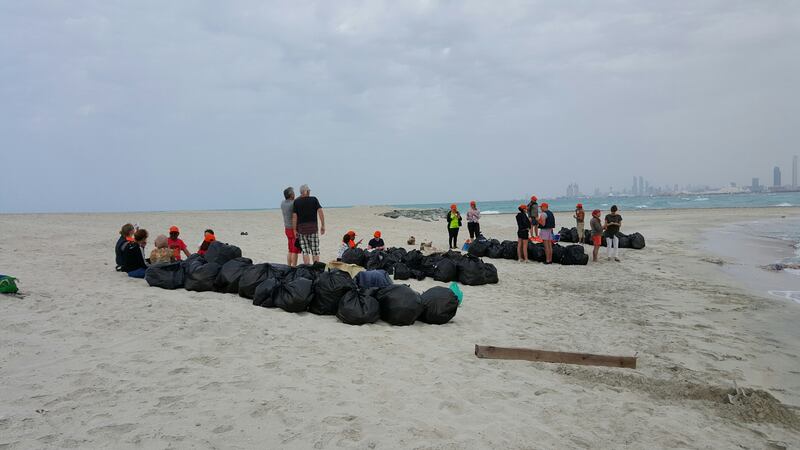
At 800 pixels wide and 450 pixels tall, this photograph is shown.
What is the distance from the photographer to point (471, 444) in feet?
9.16

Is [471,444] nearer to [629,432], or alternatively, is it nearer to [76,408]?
[629,432]

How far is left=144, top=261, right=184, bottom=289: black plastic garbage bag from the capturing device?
660cm

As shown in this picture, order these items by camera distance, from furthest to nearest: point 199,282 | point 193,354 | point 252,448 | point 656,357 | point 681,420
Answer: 1. point 199,282
2. point 656,357
3. point 193,354
4. point 681,420
5. point 252,448

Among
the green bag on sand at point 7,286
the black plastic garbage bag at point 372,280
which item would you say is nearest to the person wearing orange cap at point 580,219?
the black plastic garbage bag at point 372,280

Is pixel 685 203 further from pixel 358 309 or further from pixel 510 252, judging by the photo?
pixel 358 309

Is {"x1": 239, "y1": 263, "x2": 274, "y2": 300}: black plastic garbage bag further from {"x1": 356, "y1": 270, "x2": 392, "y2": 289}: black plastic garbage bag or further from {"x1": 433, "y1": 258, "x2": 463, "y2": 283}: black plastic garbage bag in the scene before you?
{"x1": 433, "y1": 258, "x2": 463, "y2": 283}: black plastic garbage bag

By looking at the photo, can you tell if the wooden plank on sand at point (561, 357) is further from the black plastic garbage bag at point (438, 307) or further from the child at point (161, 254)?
the child at point (161, 254)

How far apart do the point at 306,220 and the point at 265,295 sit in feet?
8.34

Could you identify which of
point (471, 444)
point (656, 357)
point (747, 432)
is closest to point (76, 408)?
point (471, 444)

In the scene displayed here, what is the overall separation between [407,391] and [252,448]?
52.7 inches

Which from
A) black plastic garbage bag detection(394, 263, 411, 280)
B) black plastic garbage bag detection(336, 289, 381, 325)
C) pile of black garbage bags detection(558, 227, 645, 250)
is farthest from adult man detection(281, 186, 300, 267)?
pile of black garbage bags detection(558, 227, 645, 250)

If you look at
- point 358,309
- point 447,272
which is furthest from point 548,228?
point 358,309

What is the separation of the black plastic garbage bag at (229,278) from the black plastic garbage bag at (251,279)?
0.36ft

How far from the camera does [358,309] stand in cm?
538
